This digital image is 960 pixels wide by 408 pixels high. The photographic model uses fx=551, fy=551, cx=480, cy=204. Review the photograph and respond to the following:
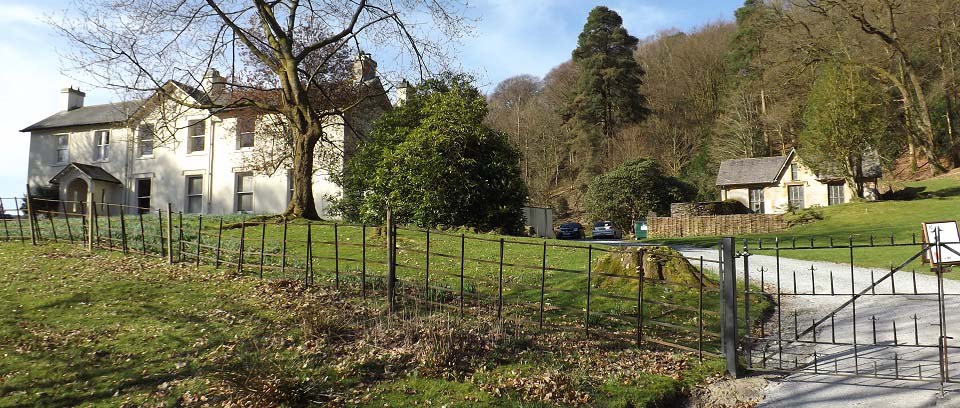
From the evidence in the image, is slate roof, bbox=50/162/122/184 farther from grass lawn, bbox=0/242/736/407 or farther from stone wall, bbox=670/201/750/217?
stone wall, bbox=670/201/750/217

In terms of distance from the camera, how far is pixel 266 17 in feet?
56.9

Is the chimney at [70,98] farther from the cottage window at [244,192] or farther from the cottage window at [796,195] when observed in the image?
the cottage window at [796,195]

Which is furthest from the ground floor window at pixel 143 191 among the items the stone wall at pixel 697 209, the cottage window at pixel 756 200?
the cottage window at pixel 756 200

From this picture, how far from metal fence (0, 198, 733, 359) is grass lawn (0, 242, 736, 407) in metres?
0.48

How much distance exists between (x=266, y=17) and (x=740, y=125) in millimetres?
38868

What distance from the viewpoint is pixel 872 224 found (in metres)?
26.2

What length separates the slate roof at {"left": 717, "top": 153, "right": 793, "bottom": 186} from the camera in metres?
38.1

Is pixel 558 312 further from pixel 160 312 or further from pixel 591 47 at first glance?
pixel 591 47

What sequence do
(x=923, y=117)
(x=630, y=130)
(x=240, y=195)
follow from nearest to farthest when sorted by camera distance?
(x=240, y=195)
(x=923, y=117)
(x=630, y=130)

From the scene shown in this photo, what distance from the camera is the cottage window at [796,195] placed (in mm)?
37312

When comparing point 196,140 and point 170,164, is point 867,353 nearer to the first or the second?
point 196,140

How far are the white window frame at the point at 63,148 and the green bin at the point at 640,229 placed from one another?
34280 mm

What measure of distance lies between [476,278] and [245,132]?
23994 mm

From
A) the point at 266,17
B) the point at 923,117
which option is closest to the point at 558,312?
the point at 266,17
